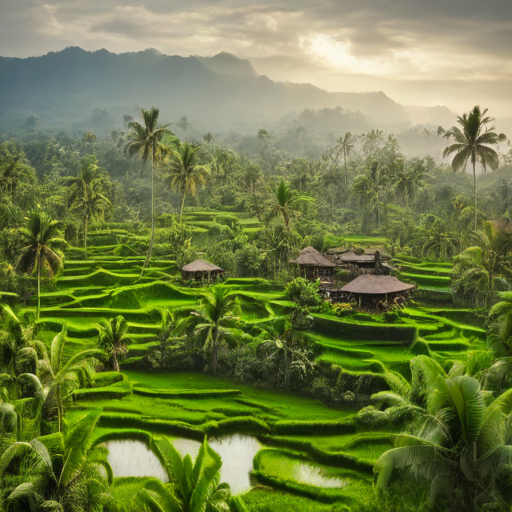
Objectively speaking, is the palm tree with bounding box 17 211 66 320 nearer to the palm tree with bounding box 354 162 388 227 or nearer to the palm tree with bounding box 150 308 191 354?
the palm tree with bounding box 150 308 191 354

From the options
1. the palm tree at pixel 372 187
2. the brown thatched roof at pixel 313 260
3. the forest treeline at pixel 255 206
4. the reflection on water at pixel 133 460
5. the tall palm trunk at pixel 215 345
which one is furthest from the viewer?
the palm tree at pixel 372 187

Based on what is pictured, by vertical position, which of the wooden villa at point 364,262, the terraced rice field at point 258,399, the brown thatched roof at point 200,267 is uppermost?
the wooden villa at point 364,262

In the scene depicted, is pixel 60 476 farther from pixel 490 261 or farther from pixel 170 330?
pixel 490 261

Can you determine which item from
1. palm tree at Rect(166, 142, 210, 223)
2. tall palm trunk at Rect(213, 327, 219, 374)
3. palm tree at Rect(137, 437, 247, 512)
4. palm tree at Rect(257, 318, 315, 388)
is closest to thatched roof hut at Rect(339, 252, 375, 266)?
palm tree at Rect(257, 318, 315, 388)

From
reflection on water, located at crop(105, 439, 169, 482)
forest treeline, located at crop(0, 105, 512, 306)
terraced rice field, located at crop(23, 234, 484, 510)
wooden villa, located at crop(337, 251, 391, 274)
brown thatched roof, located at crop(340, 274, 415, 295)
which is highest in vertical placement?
forest treeline, located at crop(0, 105, 512, 306)

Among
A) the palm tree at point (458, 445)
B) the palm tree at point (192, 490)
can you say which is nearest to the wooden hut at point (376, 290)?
the palm tree at point (458, 445)

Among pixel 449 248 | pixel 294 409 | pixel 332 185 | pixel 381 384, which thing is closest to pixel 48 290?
pixel 294 409

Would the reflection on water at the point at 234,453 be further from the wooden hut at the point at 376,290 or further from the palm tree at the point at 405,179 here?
the palm tree at the point at 405,179
